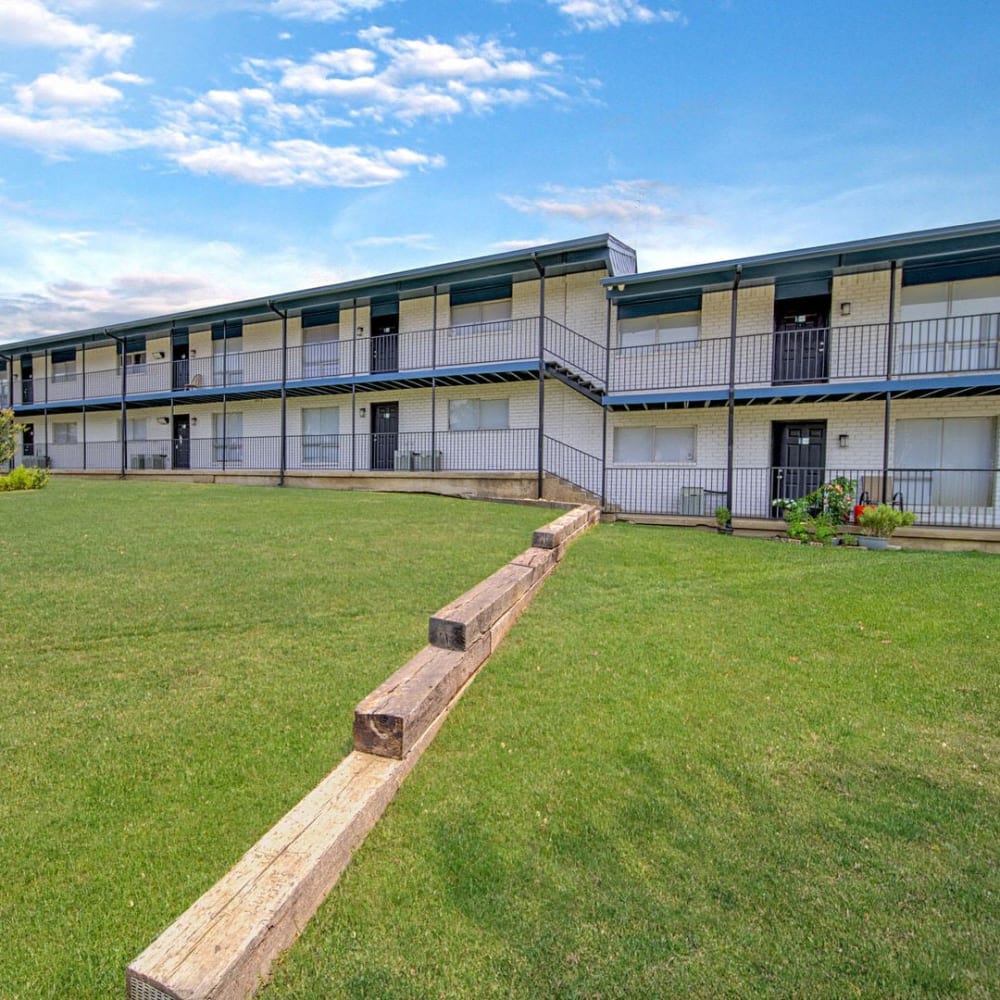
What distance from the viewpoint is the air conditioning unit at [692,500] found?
14.6 m

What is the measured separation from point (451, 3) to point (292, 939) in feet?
45.2

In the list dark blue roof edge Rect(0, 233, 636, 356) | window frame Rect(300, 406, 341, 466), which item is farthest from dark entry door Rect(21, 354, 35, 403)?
window frame Rect(300, 406, 341, 466)

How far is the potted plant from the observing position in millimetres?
10836

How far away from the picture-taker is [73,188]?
44.6 feet

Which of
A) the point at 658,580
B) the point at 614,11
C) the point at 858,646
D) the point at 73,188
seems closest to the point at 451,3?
the point at 614,11

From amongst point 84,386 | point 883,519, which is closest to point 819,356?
point 883,519

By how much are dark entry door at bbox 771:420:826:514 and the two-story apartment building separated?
5 cm

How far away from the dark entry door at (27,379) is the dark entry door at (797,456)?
30.4 m

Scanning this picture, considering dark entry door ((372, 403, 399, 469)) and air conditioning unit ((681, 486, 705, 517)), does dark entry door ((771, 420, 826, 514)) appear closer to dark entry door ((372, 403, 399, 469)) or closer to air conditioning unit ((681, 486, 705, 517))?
air conditioning unit ((681, 486, 705, 517))

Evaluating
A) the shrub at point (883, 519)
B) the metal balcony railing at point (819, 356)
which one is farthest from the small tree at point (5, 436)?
the shrub at point (883, 519)

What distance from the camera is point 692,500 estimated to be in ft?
48.6

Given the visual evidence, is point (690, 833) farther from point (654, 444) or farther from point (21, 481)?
point (21, 481)

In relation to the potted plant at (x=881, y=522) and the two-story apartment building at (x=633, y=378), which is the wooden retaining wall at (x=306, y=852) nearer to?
the potted plant at (x=881, y=522)

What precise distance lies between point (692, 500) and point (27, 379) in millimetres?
29404
